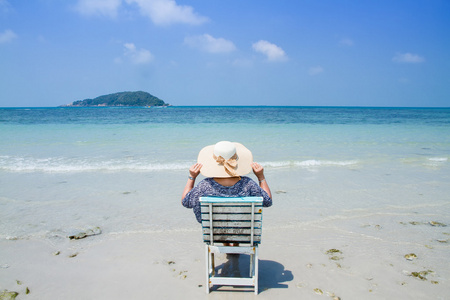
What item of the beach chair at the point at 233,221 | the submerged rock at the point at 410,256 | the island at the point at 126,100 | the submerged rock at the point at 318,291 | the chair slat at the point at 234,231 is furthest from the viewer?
the island at the point at 126,100

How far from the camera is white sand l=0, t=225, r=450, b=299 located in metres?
3.24

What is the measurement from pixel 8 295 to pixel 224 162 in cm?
268

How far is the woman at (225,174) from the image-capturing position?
2953 mm

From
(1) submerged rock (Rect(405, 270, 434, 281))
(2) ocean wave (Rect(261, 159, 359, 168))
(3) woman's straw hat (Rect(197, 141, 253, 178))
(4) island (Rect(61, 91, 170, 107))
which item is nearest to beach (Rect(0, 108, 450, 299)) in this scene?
Answer: (1) submerged rock (Rect(405, 270, 434, 281))

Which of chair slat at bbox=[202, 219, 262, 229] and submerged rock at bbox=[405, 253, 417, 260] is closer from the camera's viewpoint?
chair slat at bbox=[202, 219, 262, 229]

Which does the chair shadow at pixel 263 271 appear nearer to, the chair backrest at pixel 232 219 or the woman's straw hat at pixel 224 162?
the chair backrest at pixel 232 219

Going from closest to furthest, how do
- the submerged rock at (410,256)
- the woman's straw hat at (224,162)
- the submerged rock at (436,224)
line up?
the woman's straw hat at (224,162), the submerged rock at (410,256), the submerged rock at (436,224)

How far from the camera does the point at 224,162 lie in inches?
116

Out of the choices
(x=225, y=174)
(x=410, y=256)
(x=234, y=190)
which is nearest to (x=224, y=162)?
(x=225, y=174)

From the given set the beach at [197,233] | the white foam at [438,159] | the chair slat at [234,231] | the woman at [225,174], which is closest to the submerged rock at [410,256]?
the beach at [197,233]

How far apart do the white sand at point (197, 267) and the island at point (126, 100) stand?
514ft

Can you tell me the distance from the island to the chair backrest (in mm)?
158218

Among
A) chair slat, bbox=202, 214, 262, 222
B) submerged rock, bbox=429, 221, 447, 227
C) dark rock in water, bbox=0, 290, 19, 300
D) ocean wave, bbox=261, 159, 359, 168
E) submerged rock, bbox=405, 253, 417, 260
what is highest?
chair slat, bbox=202, 214, 262, 222

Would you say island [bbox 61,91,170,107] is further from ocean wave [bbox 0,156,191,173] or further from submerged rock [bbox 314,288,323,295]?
submerged rock [bbox 314,288,323,295]
